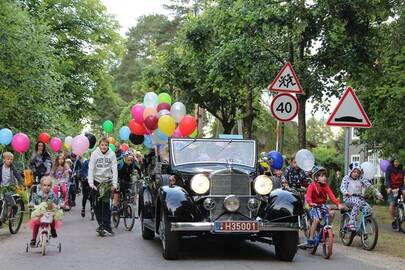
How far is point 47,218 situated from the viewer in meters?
10.8

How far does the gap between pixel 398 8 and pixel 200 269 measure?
463 inches

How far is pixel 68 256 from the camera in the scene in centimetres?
1055

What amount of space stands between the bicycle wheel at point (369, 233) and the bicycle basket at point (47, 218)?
18.5 feet

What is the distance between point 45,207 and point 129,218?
4.40m

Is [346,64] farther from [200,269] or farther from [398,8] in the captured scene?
[200,269]

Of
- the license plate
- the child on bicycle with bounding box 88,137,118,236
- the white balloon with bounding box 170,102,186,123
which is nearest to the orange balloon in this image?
the white balloon with bounding box 170,102,186,123

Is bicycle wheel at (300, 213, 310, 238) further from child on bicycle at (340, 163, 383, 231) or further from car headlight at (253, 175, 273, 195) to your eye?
car headlight at (253, 175, 273, 195)

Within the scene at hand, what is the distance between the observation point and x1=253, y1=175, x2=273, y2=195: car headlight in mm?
10500

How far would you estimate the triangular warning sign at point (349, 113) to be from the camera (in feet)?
39.4

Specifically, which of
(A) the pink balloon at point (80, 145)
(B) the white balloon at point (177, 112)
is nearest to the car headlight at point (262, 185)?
(B) the white balloon at point (177, 112)

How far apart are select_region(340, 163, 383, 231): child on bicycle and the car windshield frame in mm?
2102

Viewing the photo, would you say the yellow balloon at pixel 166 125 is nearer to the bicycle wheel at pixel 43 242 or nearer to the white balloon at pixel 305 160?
the white balloon at pixel 305 160

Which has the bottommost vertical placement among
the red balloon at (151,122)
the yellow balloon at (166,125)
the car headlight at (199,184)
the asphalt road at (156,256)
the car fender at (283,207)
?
the asphalt road at (156,256)

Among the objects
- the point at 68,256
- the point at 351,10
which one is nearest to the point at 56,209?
the point at 68,256
